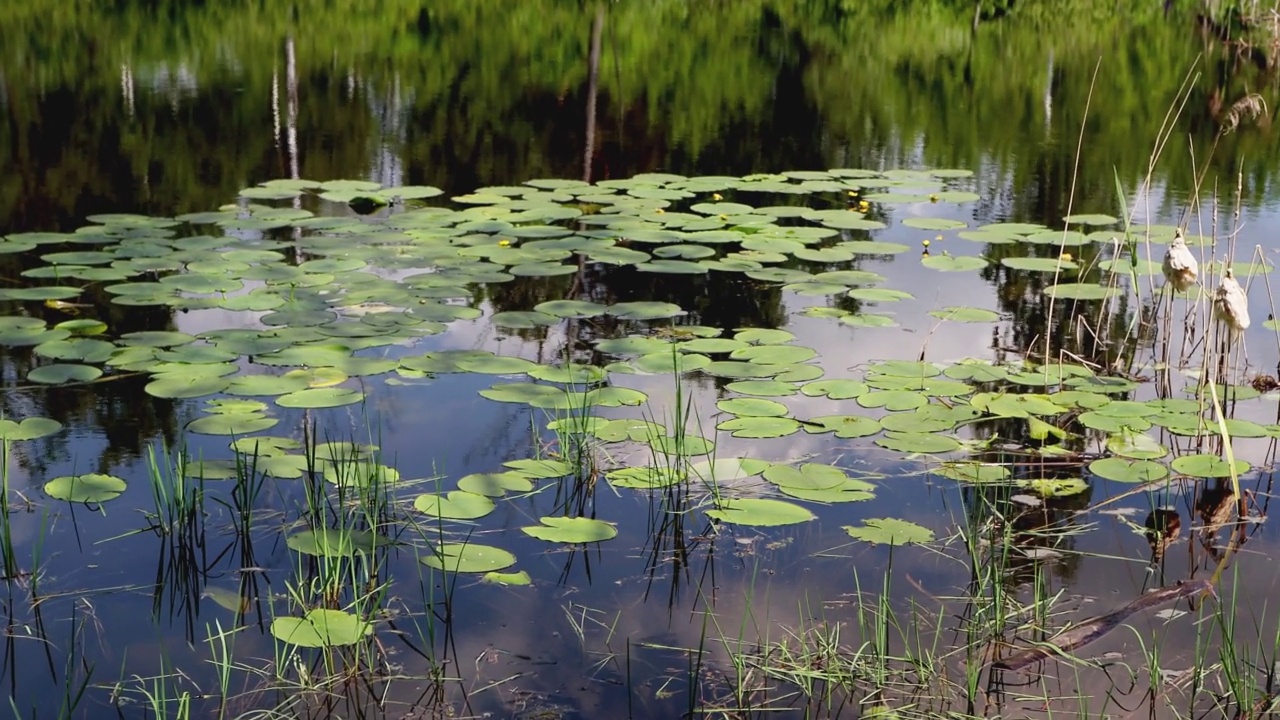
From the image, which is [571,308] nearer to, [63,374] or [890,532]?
[63,374]

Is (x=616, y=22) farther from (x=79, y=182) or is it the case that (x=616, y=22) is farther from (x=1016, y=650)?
(x=1016, y=650)

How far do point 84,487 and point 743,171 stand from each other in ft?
18.5

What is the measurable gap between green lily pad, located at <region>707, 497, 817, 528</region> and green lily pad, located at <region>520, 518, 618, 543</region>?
0.85 ft

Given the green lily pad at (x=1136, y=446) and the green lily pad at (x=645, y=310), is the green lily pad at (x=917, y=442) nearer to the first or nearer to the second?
the green lily pad at (x=1136, y=446)

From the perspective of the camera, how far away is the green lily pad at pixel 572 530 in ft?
9.61

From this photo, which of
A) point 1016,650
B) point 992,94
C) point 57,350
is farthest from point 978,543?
point 992,94

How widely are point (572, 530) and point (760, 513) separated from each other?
0.45 metres

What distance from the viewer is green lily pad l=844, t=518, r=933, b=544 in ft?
9.80

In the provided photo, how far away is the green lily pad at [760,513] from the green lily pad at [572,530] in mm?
259

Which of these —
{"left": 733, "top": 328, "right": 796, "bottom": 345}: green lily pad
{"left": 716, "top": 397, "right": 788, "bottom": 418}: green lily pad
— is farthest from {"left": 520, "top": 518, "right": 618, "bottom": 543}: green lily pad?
{"left": 733, "top": 328, "right": 796, "bottom": 345}: green lily pad

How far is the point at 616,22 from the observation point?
17.4m

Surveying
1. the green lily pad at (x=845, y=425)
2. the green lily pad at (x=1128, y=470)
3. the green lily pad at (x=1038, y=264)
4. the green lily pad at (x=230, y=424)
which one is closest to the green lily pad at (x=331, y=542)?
the green lily pad at (x=230, y=424)

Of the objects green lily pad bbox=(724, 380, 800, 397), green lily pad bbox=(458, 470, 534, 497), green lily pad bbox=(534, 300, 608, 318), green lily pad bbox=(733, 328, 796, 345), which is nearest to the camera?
green lily pad bbox=(458, 470, 534, 497)

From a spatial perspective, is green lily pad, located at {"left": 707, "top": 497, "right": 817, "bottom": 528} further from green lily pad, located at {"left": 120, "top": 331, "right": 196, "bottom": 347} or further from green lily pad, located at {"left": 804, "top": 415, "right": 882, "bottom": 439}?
green lily pad, located at {"left": 120, "top": 331, "right": 196, "bottom": 347}
